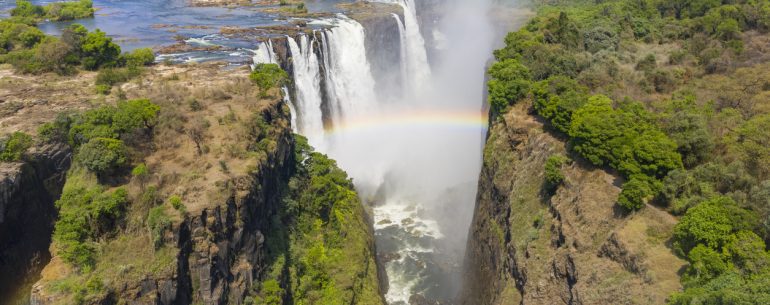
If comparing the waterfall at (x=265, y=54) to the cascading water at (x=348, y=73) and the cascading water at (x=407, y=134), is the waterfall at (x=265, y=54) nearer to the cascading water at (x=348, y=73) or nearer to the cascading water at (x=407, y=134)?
the cascading water at (x=407, y=134)

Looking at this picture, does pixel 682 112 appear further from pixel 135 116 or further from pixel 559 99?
pixel 135 116

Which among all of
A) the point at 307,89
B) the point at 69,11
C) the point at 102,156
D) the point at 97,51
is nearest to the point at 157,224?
the point at 102,156

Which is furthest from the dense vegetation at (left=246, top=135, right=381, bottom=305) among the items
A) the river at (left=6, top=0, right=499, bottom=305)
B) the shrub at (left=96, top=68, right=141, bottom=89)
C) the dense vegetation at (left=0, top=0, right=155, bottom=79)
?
the dense vegetation at (left=0, top=0, right=155, bottom=79)

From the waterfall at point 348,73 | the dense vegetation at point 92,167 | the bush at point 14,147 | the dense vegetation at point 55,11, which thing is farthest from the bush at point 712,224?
the dense vegetation at point 55,11

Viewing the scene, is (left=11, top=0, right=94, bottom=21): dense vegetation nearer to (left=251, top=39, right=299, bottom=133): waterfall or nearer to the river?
the river

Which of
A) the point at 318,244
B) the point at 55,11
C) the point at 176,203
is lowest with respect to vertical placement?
the point at 318,244

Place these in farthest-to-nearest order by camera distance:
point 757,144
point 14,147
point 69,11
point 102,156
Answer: point 69,11
point 757,144
point 102,156
point 14,147

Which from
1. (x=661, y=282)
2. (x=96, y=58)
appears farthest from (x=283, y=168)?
(x=661, y=282)

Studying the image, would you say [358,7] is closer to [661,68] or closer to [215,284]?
[661,68]
